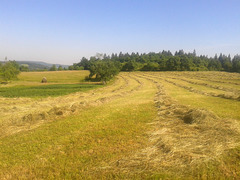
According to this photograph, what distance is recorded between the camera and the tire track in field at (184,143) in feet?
19.2

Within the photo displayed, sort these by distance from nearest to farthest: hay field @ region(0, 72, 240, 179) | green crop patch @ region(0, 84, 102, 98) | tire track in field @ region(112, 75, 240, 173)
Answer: hay field @ region(0, 72, 240, 179)
tire track in field @ region(112, 75, 240, 173)
green crop patch @ region(0, 84, 102, 98)

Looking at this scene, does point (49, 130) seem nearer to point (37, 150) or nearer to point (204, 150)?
point (37, 150)

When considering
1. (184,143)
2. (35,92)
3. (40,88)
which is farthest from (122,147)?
(40,88)

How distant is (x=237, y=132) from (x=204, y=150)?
266cm

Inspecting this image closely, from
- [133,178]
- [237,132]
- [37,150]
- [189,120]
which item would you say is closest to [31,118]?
[37,150]

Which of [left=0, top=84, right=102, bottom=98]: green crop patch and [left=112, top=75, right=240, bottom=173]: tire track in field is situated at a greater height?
[left=112, top=75, right=240, bottom=173]: tire track in field

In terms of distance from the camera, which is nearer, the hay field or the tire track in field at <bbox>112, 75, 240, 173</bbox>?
the hay field

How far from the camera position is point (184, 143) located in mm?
7227

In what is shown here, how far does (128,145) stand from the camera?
7.54 metres

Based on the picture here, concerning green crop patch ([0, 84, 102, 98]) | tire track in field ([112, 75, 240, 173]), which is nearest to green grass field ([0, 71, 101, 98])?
green crop patch ([0, 84, 102, 98])

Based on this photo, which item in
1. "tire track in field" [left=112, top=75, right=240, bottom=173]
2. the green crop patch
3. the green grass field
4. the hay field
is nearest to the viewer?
the hay field

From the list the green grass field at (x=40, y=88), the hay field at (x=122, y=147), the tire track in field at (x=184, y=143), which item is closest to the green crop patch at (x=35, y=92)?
the green grass field at (x=40, y=88)

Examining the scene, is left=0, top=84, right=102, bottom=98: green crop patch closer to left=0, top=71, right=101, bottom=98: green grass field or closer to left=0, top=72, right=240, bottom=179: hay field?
left=0, top=71, right=101, bottom=98: green grass field

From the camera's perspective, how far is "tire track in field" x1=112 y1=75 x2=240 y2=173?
5.85 metres
